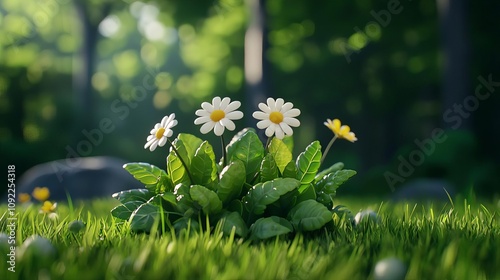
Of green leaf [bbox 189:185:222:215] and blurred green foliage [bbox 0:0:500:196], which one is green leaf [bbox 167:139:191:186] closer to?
green leaf [bbox 189:185:222:215]

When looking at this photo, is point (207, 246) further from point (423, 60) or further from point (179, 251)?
point (423, 60)

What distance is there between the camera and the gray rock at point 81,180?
8500 millimetres

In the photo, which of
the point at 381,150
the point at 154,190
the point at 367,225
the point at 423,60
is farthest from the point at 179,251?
the point at 381,150

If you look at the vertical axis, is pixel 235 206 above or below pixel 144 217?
above

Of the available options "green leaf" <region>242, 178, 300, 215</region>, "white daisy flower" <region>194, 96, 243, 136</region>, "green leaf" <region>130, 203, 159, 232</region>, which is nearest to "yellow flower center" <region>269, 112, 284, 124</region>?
"white daisy flower" <region>194, 96, 243, 136</region>

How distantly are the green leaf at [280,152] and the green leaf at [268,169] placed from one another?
0.10m

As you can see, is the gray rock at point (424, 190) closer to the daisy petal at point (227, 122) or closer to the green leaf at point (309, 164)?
the green leaf at point (309, 164)

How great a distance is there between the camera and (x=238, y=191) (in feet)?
8.04

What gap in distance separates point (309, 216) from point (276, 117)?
0.42 m

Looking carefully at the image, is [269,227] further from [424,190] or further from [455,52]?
[455,52]

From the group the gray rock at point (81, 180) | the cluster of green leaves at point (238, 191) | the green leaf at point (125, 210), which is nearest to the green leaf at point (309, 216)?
the cluster of green leaves at point (238, 191)

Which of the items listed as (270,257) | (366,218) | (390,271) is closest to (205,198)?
(270,257)

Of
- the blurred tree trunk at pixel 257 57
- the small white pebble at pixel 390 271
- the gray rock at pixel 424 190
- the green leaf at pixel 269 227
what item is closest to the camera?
the small white pebble at pixel 390 271

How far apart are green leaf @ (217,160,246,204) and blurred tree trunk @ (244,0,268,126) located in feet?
21.1
